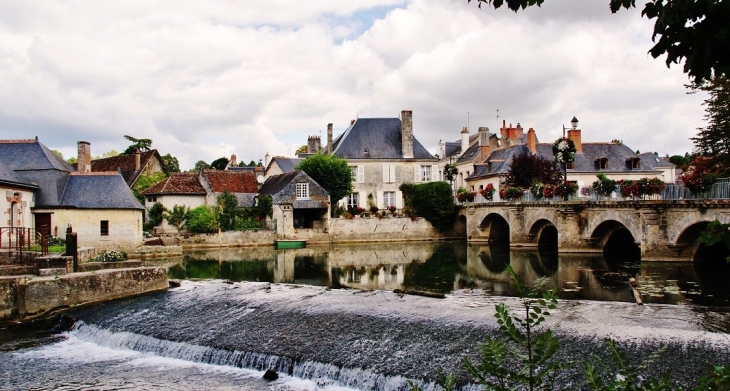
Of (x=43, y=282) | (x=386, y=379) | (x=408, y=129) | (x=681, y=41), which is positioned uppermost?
(x=408, y=129)

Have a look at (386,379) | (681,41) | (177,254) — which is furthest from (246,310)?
(177,254)

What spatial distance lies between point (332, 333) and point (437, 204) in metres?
29.1

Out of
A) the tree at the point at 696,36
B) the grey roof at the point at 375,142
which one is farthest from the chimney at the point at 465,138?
the tree at the point at 696,36

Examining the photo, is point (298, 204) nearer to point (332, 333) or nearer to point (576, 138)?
point (576, 138)

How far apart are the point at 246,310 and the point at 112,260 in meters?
6.53

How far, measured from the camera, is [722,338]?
383 inches

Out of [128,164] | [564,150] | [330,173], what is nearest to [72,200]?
[330,173]

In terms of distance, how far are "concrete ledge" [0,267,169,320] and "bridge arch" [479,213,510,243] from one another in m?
24.4

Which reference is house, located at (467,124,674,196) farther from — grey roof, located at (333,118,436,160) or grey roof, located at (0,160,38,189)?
grey roof, located at (0,160,38,189)

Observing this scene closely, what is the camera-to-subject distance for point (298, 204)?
3862cm

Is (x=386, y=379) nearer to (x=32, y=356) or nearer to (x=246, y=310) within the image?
(x=246, y=310)

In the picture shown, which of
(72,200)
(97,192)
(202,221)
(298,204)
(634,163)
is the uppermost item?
(634,163)

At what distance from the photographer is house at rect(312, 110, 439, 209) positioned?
1790 inches

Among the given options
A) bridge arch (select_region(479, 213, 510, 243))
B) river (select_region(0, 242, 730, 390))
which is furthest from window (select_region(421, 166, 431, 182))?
river (select_region(0, 242, 730, 390))
